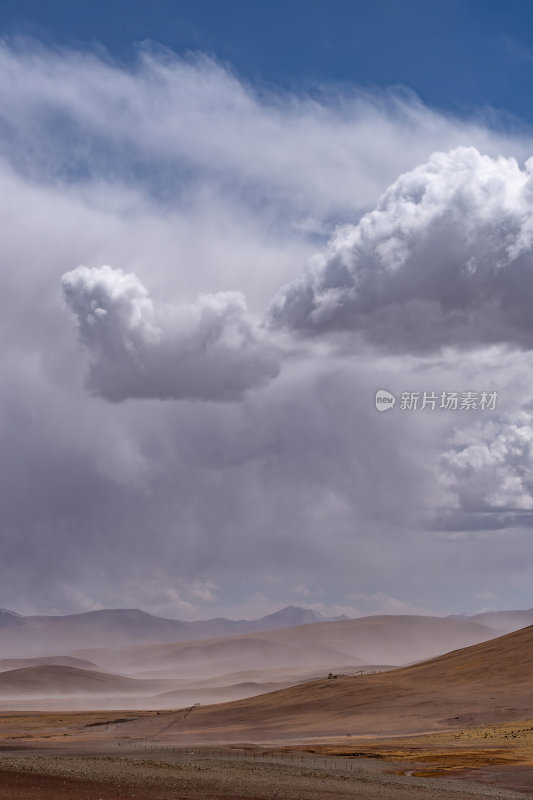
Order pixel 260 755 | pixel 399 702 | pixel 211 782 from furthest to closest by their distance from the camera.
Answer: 1. pixel 399 702
2. pixel 260 755
3. pixel 211 782

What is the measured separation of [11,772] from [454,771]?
99.5ft

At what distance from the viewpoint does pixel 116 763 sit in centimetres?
6125

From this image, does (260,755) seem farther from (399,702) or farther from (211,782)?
(399,702)

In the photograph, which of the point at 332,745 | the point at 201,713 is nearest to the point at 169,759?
the point at 332,745

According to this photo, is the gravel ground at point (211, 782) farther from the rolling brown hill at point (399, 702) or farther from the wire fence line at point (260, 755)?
the rolling brown hill at point (399, 702)

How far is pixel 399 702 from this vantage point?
129125mm

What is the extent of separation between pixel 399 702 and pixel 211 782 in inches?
3297

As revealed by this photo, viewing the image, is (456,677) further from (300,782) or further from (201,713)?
(300,782)

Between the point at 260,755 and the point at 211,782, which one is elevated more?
the point at 211,782

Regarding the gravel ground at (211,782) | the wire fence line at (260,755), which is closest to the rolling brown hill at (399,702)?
the wire fence line at (260,755)

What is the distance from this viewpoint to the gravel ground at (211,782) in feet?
147

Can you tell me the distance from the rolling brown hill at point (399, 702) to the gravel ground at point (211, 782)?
45028 millimetres

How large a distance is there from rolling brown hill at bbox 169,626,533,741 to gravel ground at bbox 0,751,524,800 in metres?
45.0

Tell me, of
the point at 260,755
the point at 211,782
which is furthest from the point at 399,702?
the point at 211,782
